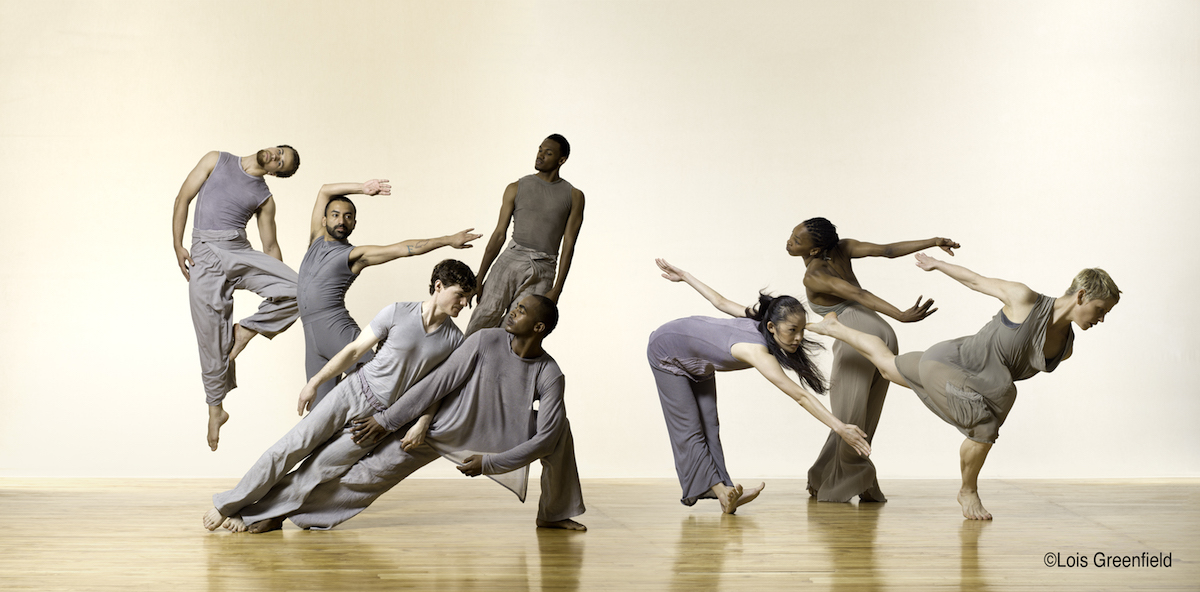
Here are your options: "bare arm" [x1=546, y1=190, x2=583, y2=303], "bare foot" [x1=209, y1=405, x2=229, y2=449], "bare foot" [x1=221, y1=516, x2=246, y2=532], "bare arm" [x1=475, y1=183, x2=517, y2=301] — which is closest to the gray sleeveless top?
"bare arm" [x1=546, y1=190, x2=583, y2=303]

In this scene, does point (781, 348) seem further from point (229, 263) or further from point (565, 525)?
point (229, 263)

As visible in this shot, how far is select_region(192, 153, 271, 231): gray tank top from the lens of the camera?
5668mm

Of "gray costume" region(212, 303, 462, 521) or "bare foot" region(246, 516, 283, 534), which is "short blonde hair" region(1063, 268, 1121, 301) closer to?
"gray costume" region(212, 303, 462, 521)

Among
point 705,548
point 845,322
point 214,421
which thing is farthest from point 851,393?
point 214,421

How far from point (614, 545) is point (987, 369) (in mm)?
1865

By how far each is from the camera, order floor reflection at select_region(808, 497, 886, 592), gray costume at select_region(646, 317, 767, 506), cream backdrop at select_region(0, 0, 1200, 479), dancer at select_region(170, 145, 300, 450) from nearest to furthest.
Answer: floor reflection at select_region(808, 497, 886, 592) → gray costume at select_region(646, 317, 767, 506) → dancer at select_region(170, 145, 300, 450) → cream backdrop at select_region(0, 0, 1200, 479)

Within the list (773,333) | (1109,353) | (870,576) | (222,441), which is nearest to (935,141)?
(1109,353)

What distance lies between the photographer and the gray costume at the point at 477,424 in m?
4.35

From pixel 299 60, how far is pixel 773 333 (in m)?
3.68

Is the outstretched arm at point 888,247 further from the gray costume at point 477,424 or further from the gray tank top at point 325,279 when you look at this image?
the gray tank top at point 325,279

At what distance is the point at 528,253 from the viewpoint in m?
5.54

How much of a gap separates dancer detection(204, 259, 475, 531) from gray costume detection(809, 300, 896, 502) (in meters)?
1.95

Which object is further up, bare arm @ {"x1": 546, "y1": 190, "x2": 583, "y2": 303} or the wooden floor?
bare arm @ {"x1": 546, "y1": 190, "x2": 583, "y2": 303}

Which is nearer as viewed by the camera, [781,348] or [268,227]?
[781,348]
